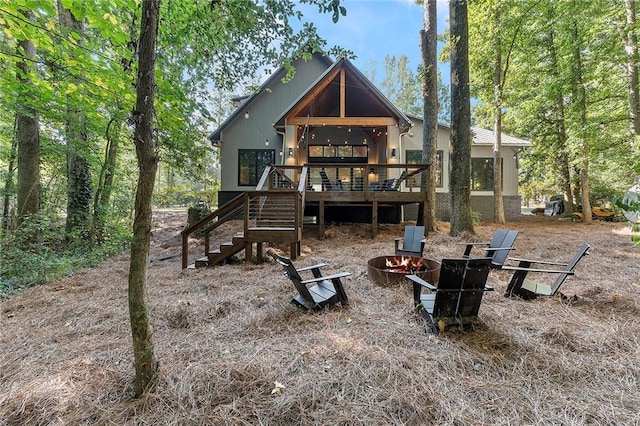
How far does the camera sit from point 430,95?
9.27m

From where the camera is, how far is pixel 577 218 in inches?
525

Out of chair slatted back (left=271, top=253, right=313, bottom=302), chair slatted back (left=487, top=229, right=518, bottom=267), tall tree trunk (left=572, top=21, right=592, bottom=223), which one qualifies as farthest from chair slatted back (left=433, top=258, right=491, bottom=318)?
tall tree trunk (left=572, top=21, right=592, bottom=223)

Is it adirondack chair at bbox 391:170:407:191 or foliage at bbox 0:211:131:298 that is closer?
foliage at bbox 0:211:131:298

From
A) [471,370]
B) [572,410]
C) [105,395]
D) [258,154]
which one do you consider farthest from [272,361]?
[258,154]

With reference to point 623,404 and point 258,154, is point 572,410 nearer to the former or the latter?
point 623,404

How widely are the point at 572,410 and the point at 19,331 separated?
5.13 meters

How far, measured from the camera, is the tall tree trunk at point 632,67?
351 inches

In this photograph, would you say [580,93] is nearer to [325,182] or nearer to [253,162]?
[325,182]

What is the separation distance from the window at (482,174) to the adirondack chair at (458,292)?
41.6ft

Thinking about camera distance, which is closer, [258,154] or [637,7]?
[637,7]

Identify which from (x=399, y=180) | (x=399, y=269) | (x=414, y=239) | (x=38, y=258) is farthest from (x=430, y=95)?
(x=38, y=258)

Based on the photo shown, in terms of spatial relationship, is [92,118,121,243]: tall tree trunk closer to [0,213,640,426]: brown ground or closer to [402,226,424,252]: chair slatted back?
[0,213,640,426]: brown ground

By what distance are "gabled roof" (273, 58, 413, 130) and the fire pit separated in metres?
6.66

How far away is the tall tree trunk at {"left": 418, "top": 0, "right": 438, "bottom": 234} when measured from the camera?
8945mm
